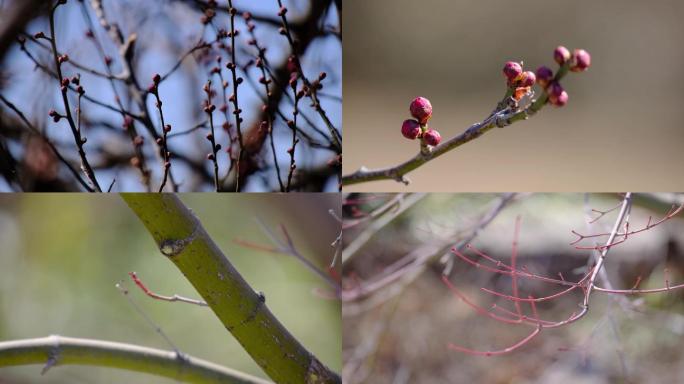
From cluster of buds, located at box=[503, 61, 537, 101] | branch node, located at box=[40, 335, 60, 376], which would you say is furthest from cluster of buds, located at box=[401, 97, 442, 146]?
branch node, located at box=[40, 335, 60, 376]

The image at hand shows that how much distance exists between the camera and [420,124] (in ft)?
4.52

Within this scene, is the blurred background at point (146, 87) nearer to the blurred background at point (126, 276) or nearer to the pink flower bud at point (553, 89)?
the blurred background at point (126, 276)

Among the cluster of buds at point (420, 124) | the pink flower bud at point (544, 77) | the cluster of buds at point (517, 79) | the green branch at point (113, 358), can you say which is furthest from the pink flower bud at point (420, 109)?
the green branch at point (113, 358)

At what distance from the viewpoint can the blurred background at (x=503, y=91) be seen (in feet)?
5.74

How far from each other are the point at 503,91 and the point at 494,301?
3.22 ft

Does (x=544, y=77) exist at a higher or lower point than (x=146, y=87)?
lower

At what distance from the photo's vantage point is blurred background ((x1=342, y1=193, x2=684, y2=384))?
2137 mm

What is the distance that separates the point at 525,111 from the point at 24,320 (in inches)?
52.6

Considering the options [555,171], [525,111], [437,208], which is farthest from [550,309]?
[525,111]

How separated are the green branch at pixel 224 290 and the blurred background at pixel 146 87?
0.12 metres

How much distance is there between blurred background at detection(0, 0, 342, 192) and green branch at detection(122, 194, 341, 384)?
0.12 meters

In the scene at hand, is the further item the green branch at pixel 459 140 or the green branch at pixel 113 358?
the green branch at pixel 113 358

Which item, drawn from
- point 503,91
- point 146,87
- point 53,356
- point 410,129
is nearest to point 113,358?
point 53,356

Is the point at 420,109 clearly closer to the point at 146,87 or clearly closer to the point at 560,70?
the point at 560,70
